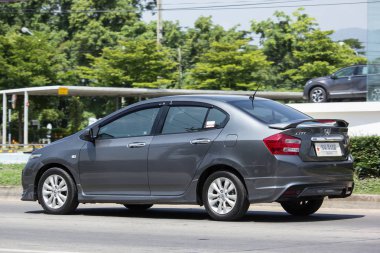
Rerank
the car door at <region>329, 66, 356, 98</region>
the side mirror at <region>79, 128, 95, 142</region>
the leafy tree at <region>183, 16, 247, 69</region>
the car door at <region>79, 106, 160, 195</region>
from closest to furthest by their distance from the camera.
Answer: the car door at <region>79, 106, 160, 195</region> < the side mirror at <region>79, 128, 95, 142</region> < the car door at <region>329, 66, 356, 98</region> < the leafy tree at <region>183, 16, 247, 69</region>

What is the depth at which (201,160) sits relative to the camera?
37.9 feet

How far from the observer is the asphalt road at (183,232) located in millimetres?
8875

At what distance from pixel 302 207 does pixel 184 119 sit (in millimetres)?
2051

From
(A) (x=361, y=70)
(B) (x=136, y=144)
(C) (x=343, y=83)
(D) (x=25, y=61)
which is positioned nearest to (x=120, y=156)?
(B) (x=136, y=144)

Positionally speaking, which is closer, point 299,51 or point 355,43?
point 299,51

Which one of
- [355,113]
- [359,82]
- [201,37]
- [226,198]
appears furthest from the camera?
[201,37]

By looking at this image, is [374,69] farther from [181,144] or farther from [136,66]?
[136,66]

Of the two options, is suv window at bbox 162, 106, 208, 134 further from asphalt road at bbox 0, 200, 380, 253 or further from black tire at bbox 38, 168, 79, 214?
black tire at bbox 38, 168, 79, 214

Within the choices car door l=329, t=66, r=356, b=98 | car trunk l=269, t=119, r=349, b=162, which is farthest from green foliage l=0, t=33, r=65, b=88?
car trunk l=269, t=119, r=349, b=162

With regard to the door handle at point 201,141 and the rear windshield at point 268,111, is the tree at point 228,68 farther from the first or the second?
the door handle at point 201,141

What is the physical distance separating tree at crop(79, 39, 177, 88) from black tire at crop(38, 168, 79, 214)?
4440cm

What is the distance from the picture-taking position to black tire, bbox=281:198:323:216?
486 inches

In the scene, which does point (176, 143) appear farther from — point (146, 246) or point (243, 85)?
point (243, 85)

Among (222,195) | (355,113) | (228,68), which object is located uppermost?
(228,68)
